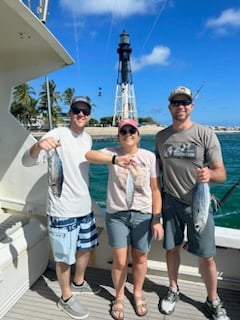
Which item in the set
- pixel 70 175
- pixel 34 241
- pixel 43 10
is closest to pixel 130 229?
pixel 70 175

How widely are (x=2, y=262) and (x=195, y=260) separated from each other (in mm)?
1759

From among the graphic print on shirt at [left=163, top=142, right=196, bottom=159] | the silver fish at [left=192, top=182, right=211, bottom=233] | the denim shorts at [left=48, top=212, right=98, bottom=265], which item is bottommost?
the denim shorts at [left=48, top=212, right=98, bottom=265]

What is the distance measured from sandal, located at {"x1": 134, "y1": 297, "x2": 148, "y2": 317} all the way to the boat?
62 mm

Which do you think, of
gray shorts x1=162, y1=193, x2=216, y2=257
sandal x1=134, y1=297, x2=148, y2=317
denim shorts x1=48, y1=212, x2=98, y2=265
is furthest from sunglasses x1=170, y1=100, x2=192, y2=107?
sandal x1=134, y1=297, x2=148, y2=317

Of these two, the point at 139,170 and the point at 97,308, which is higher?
the point at 139,170

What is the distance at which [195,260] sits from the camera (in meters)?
3.08

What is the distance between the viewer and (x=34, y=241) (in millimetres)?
3010

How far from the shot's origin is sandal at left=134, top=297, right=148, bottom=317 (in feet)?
8.52

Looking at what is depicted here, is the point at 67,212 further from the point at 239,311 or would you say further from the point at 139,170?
the point at 239,311

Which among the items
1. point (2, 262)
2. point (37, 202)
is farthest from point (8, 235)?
point (37, 202)

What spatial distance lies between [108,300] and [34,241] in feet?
2.86

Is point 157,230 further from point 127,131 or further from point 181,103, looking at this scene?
point 181,103

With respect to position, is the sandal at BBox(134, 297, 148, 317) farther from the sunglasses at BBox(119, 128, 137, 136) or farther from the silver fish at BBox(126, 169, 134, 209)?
the sunglasses at BBox(119, 128, 137, 136)

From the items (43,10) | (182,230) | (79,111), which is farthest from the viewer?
(43,10)
